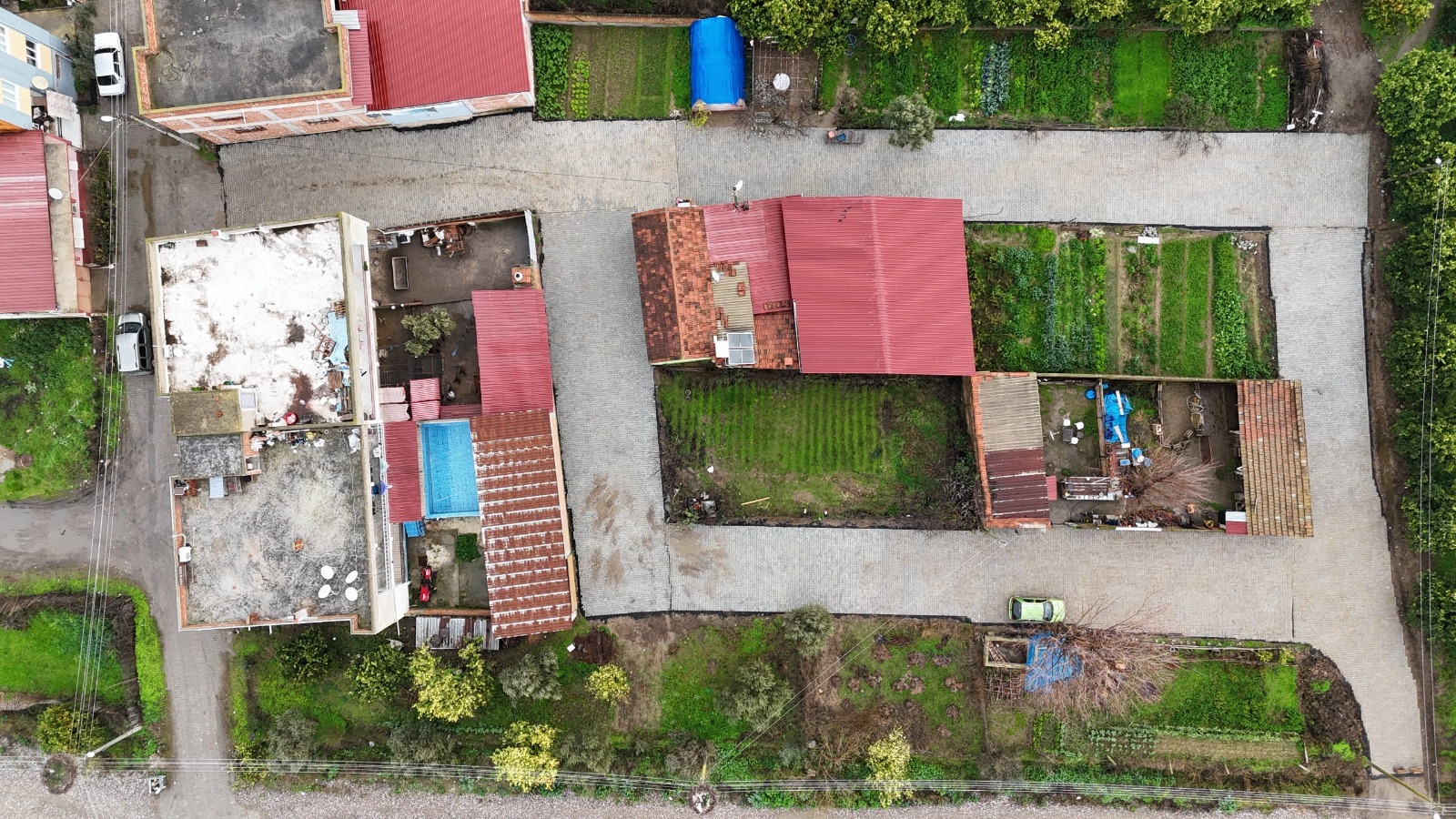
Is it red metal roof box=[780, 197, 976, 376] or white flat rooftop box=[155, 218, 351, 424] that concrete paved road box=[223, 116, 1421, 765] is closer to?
red metal roof box=[780, 197, 976, 376]

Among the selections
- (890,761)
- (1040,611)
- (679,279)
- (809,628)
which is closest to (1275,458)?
(1040,611)

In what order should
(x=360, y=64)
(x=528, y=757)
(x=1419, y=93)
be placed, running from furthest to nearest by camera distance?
1. (x=528, y=757)
2. (x=1419, y=93)
3. (x=360, y=64)

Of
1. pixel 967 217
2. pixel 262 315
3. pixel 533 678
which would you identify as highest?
pixel 967 217

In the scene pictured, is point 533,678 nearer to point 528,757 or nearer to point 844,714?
point 528,757

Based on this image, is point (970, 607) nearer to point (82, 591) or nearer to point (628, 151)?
point (628, 151)

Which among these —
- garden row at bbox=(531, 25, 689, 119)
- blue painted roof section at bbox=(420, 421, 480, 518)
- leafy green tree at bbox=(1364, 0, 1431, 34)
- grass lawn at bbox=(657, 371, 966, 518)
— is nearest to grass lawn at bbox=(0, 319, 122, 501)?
blue painted roof section at bbox=(420, 421, 480, 518)

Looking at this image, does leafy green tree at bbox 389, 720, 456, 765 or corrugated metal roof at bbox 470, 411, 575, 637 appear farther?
leafy green tree at bbox 389, 720, 456, 765

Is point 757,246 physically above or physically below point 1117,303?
above
